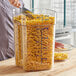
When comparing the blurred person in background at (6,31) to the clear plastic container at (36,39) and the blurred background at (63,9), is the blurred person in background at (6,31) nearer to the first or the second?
the clear plastic container at (36,39)

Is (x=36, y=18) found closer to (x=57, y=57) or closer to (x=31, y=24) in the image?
(x=31, y=24)

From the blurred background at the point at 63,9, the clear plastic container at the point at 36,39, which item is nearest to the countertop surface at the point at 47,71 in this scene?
the clear plastic container at the point at 36,39

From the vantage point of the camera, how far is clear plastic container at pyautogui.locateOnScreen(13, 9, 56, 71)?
1.83 ft

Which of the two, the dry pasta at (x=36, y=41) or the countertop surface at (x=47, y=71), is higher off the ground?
the dry pasta at (x=36, y=41)

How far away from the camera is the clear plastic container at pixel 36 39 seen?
0.56 metres

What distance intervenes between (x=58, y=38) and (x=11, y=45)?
1.20 m

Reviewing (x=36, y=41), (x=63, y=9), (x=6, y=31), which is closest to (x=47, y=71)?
(x=36, y=41)

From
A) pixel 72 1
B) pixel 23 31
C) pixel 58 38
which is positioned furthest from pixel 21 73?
pixel 72 1

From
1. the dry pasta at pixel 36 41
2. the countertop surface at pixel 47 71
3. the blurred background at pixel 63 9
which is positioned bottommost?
the countertop surface at pixel 47 71

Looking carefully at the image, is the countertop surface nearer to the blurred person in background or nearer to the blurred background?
the blurred person in background

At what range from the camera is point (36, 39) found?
563 mm

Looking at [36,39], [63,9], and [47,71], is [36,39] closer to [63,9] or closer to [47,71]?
[47,71]

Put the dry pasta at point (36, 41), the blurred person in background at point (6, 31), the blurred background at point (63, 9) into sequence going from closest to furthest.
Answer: the dry pasta at point (36, 41), the blurred person in background at point (6, 31), the blurred background at point (63, 9)

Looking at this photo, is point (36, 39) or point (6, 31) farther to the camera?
point (6, 31)
